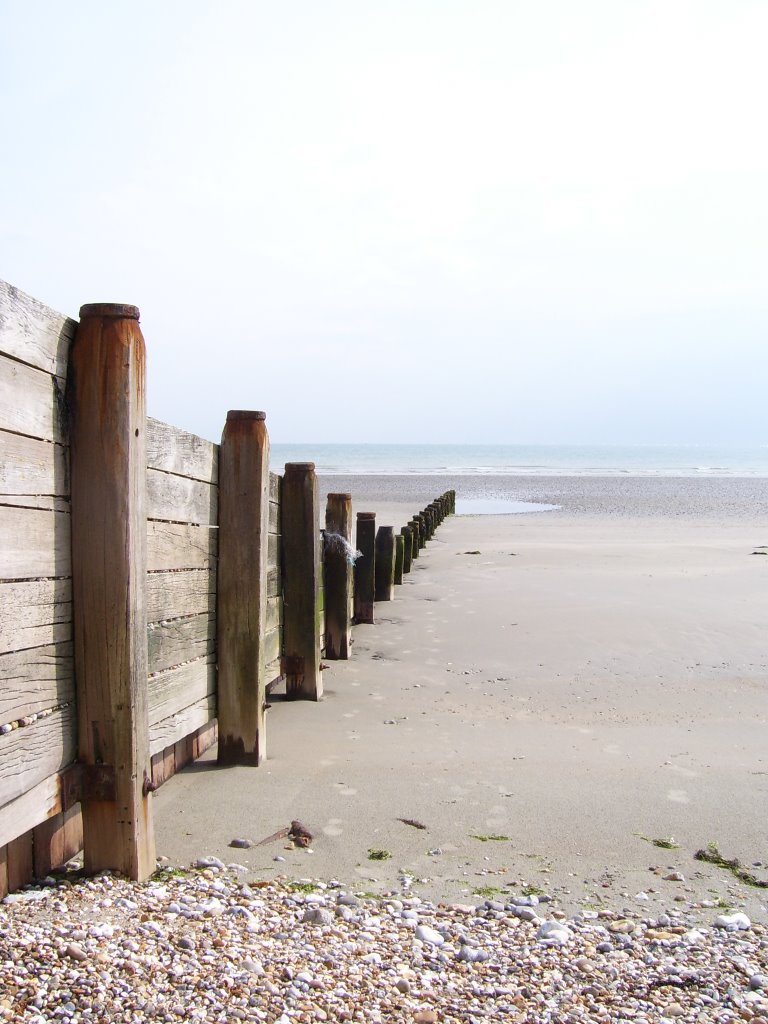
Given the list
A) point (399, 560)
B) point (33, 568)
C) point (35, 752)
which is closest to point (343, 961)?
point (35, 752)

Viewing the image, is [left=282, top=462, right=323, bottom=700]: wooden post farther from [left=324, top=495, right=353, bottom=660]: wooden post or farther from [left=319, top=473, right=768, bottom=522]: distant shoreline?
[left=319, top=473, right=768, bottom=522]: distant shoreline

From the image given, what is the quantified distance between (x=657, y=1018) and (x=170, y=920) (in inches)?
63.8

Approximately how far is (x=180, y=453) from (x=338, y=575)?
4.21 meters

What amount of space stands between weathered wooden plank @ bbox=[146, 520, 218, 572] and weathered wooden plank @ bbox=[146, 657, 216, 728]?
0.50 meters

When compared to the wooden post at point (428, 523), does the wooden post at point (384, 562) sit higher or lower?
lower

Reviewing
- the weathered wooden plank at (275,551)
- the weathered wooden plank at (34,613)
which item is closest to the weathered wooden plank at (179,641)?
the weathered wooden plank at (34,613)

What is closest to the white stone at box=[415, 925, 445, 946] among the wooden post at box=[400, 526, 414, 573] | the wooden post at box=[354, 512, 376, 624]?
the wooden post at box=[354, 512, 376, 624]

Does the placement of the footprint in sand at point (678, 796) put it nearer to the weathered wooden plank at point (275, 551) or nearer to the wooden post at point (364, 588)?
the weathered wooden plank at point (275, 551)

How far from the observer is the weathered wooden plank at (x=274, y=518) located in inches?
244

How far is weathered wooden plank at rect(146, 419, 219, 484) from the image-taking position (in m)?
4.04

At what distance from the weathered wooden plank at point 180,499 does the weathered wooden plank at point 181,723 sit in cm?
94

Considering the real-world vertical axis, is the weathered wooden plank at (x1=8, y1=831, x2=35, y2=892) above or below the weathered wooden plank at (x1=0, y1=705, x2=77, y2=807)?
below

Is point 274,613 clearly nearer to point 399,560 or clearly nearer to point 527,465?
point 399,560

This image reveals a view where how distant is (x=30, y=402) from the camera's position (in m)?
3.05
